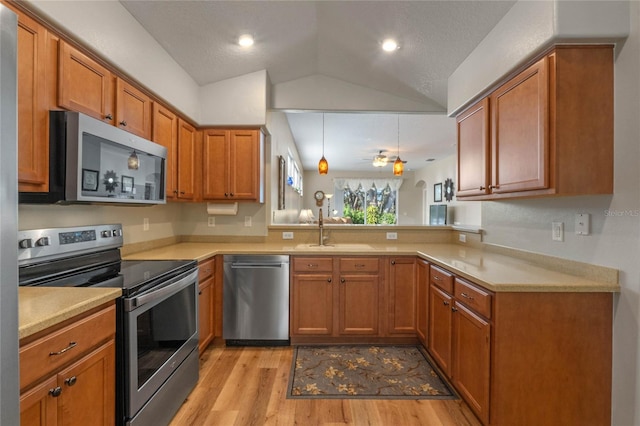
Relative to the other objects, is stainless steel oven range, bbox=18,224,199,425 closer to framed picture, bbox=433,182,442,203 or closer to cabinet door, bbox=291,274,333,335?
cabinet door, bbox=291,274,333,335

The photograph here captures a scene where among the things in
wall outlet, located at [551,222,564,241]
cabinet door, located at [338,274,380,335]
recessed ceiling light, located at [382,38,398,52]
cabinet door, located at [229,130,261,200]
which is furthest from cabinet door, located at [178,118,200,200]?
wall outlet, located at [551,222,564,241]

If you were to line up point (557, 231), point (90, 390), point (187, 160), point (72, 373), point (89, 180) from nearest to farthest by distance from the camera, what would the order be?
point (72, 373) < point (90, 390) < point (89, 180) < point (557, 231) < point (187, 160)

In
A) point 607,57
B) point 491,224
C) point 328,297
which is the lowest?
point 328,297

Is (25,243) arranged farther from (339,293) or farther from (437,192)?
(437,192)

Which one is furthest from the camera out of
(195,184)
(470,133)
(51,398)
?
(195,184)

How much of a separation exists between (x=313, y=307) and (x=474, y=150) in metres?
1.82

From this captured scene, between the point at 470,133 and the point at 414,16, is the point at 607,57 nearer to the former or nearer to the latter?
the point at 470,133

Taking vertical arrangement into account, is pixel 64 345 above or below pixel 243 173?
below

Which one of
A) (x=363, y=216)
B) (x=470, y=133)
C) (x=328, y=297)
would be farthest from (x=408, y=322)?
(x=363, y=216)

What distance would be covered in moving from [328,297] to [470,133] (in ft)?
5.76

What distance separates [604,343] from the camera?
1570 millimetres

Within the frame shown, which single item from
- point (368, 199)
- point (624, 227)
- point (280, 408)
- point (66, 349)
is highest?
point (368, 199)

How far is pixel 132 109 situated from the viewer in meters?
2.10

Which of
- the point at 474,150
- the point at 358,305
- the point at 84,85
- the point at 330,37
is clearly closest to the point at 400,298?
Result: the point at 358,305
